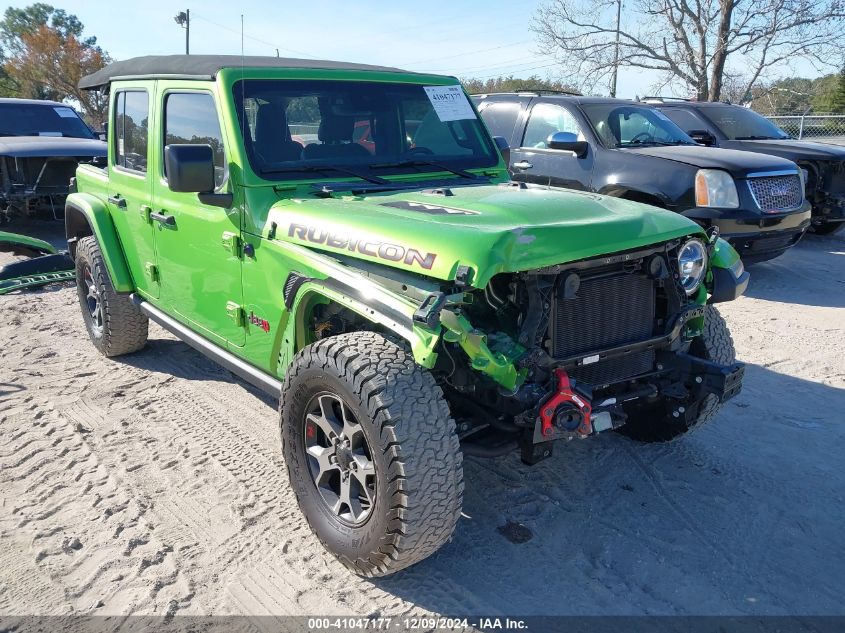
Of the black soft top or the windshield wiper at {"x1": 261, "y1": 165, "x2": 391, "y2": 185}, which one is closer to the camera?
the windshield wiper at {"x1": 261, "y1": 165, "x2": 391, "y2": 185}

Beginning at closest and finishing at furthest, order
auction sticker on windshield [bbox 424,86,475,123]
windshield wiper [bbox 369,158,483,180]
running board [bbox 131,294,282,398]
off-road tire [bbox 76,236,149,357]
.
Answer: running board [bbox 131,294,282,398] → windshield wiper [bbox 369,158,483,180] → auction sticker on windshield [bbox 424,86,475,123] → off-road tire [bbox 76,236,149,357]

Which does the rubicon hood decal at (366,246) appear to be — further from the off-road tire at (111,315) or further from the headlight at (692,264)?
the off-road tire at (111,315)

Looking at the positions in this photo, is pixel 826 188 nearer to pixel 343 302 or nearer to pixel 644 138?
pixel 644 138

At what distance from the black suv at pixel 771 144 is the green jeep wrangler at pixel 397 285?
6.99 meters

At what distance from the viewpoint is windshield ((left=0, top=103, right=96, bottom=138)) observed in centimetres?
1099

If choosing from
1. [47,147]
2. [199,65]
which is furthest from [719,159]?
Answer: [47,147]

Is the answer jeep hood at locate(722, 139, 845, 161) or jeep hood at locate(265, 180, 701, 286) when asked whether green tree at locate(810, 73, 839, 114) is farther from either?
jeep hood at locate(265, 180, 701, 286)

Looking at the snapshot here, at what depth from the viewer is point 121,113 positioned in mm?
4930

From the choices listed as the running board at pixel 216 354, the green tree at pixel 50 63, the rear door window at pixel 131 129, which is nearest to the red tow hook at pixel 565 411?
the running board at pixel 216 354

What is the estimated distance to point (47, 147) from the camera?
387 inches

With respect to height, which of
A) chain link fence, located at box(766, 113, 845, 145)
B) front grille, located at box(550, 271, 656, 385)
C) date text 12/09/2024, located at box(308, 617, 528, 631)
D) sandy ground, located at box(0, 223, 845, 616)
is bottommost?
date text 12/09/2024, located at box(308, 617, 528, 631)

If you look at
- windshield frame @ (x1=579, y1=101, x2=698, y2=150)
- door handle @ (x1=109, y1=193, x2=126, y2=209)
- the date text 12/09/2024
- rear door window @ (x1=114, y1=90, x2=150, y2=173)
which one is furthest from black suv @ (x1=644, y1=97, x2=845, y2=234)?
the date text 12/09/2024

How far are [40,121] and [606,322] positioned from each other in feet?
36.4

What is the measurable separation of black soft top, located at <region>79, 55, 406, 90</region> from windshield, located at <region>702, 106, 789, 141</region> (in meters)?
7.77
